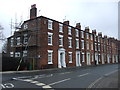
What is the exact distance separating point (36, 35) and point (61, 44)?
20.2ft

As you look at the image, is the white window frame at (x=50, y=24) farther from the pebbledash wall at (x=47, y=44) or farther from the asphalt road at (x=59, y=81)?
the asphalt road at (x=59, y=81)

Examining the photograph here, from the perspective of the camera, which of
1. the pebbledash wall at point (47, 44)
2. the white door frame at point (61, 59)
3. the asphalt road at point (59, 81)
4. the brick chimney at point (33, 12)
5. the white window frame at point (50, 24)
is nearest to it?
the asphalt road at point (59, 81)

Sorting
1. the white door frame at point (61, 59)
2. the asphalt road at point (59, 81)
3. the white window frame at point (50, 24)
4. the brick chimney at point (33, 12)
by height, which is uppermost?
the brick chimney at point (33, 12)

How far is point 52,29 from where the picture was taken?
3162 centimetres

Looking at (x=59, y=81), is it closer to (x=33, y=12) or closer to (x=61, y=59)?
(x=61, y=59)

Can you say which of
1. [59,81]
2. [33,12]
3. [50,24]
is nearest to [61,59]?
[50,24]

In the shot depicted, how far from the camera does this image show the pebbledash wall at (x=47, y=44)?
1151 inches

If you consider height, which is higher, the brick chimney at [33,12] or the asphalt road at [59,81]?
the brick chimney at [33,12]

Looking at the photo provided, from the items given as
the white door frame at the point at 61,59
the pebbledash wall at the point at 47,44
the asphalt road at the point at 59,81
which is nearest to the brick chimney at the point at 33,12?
the pebbledash wall at the point at 47,44

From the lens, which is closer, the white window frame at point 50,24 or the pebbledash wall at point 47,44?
the pebbledash wall at point 47,44

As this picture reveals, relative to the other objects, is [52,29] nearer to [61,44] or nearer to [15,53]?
[61,44]

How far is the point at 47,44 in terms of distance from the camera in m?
30.0

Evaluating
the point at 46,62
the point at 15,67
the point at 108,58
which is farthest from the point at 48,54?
the point at 108,58

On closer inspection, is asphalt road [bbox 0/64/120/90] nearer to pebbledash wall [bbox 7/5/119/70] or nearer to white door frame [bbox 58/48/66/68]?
pebbledash wall [bbox 7/5/119/70]
